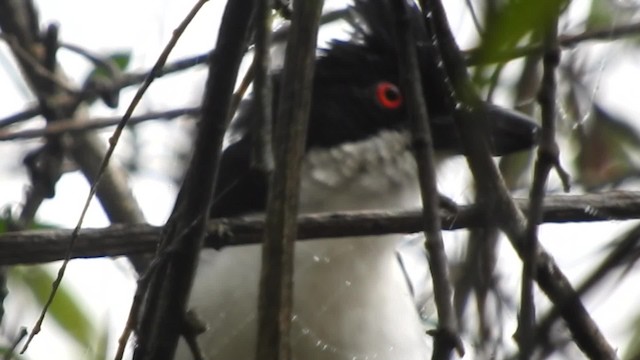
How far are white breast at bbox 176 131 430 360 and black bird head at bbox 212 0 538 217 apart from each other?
0.22ft

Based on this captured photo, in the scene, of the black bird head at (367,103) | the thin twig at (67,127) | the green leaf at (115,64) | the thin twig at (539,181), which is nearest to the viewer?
the thin twig at (539,181)

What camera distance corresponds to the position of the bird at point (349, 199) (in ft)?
8.04

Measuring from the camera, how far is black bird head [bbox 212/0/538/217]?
113 inches

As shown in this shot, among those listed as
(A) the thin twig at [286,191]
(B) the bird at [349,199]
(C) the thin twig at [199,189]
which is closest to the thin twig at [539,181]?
(A) the thin twig at [286,191]

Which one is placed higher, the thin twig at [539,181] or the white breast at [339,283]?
the white breast at [339,283]

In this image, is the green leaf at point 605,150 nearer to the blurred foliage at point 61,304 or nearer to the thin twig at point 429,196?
the blurred foliage at point 61,304

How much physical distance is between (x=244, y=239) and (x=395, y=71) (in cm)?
140

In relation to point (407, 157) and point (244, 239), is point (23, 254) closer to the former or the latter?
point (244, 239)

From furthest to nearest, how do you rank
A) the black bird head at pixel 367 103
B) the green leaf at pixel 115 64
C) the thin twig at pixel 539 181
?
1. the green leaf at pixel 115 64
2. the black bird head at pixel 367 103
3. the thin twig at pixel 539 181

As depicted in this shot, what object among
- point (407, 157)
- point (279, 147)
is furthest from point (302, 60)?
point (407, 157)

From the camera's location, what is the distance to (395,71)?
121 inches

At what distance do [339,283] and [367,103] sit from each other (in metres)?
0.62

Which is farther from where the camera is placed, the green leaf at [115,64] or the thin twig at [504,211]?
the green leaf at [115,64]

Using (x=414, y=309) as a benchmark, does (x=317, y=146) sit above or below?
above
